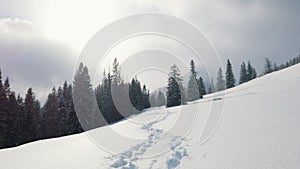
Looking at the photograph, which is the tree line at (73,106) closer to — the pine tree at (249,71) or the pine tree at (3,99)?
the pine tree at (3,99)

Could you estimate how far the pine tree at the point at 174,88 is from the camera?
134 ft

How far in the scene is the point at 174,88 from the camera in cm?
4181

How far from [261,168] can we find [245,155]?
74cm

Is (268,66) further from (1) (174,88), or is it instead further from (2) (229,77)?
(1) (174,88)

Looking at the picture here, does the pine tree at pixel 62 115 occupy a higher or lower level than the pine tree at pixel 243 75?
lower

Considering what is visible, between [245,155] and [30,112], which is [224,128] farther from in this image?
[30,112]

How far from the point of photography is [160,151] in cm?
742

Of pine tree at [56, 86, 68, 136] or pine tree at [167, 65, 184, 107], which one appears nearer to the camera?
pine tree at [56, 86, 68, 136]

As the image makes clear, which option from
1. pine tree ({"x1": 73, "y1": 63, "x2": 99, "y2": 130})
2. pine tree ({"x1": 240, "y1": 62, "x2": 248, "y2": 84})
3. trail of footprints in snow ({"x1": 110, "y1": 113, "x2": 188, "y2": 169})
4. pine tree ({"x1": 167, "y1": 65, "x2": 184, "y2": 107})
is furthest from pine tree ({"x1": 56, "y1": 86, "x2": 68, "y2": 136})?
pine tree ({"x1": 240, "y1": 62, "x2": 248, "y2": 84})

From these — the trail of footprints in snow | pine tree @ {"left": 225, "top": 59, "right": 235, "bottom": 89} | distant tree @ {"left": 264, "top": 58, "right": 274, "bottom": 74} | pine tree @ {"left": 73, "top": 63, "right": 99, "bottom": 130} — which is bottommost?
the trail of footprints in snow

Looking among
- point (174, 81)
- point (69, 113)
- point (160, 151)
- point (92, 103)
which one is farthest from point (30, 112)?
point (160, 151)

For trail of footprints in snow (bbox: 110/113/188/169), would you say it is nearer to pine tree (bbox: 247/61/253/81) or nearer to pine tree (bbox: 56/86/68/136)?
pine tree (bbox: 56/86/68/136)

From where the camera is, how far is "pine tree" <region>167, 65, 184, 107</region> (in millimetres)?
40812

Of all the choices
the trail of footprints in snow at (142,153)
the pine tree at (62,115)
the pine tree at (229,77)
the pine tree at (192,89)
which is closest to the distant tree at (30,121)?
the pine tree at (62,115)
